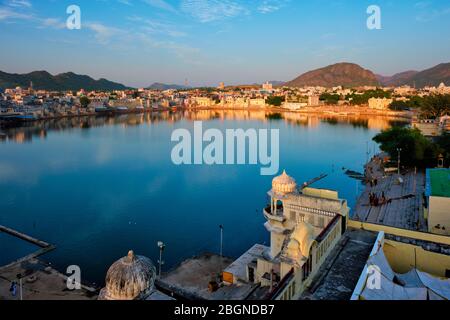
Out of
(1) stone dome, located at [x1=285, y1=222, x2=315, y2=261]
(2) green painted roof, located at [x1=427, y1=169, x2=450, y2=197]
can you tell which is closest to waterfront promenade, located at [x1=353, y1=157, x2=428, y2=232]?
(2) green painted roof, located at [x1=427, y1=169, x2=450, y2=197]

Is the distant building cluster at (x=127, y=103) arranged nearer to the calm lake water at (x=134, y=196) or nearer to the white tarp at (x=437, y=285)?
the calm lake water at (x=134, y=196)

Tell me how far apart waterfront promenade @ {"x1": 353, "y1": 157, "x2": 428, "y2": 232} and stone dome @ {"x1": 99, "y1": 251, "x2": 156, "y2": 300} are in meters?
7.43

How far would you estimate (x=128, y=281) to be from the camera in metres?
5.03

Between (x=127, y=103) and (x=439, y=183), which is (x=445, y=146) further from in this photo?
(x=127, y=103)

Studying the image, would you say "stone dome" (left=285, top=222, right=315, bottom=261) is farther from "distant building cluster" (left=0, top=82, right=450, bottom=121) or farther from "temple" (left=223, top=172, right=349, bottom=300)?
"distant building cluster" (left=0, top=82, right=450, bottom=121)

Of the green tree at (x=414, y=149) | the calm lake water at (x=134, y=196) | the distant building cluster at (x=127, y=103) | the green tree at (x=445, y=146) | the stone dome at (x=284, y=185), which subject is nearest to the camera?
the stone dome at (x=284, y=185)

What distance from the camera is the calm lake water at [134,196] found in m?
14.3

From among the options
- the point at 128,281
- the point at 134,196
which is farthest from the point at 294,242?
the point at 134,196

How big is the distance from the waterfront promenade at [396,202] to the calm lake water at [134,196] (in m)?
1.77

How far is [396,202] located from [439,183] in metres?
4.37

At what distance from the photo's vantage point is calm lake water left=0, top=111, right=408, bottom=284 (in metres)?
14.3

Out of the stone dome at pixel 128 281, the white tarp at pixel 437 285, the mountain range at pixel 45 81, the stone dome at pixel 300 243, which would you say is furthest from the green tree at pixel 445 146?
the mountain range at pixel 45 81

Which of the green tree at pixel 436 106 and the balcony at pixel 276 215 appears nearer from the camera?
the balcony at pixel 276 215

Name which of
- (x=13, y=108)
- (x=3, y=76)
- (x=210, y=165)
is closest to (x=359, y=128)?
(x=210, y=165)
